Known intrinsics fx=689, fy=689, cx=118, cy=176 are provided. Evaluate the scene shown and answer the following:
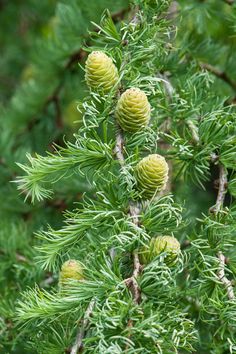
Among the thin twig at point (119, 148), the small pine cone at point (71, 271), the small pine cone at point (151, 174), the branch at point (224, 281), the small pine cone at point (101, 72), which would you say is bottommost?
the branch at point (224, 281)

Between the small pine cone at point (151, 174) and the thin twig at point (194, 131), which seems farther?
the thin twig at point (194, 131)

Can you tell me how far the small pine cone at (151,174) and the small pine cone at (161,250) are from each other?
0.16ft

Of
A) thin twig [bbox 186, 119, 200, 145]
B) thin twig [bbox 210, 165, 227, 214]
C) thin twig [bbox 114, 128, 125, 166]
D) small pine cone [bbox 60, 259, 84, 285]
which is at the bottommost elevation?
thin twig [bbox 210, 165, 227, 214]

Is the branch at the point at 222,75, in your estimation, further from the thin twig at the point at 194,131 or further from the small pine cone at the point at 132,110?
the small pine cone at the point at 132,110

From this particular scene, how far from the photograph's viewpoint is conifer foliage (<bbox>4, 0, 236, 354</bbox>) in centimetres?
60

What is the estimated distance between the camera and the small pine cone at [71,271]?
26.1 inches

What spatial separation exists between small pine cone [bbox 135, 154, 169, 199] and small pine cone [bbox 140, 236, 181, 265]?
1.9 inches

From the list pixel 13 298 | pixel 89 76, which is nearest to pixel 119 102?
pixel 89 76

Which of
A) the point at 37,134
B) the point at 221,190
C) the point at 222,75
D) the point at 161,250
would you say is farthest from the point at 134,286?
the point at 37,134

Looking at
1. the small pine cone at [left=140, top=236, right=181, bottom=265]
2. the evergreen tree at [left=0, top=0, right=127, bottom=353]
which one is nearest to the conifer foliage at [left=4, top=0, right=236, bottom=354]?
the small pine cone at [left=140, top=236, right=181, bottom=265]

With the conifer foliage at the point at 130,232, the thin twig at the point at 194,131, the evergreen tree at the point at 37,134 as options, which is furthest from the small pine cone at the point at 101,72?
the evergreen tree at the point at 37,134

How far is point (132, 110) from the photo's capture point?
2.14ft

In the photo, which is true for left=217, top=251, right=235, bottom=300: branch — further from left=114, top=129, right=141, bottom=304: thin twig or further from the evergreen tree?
the evergreen tree

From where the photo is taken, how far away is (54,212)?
4.07ft
